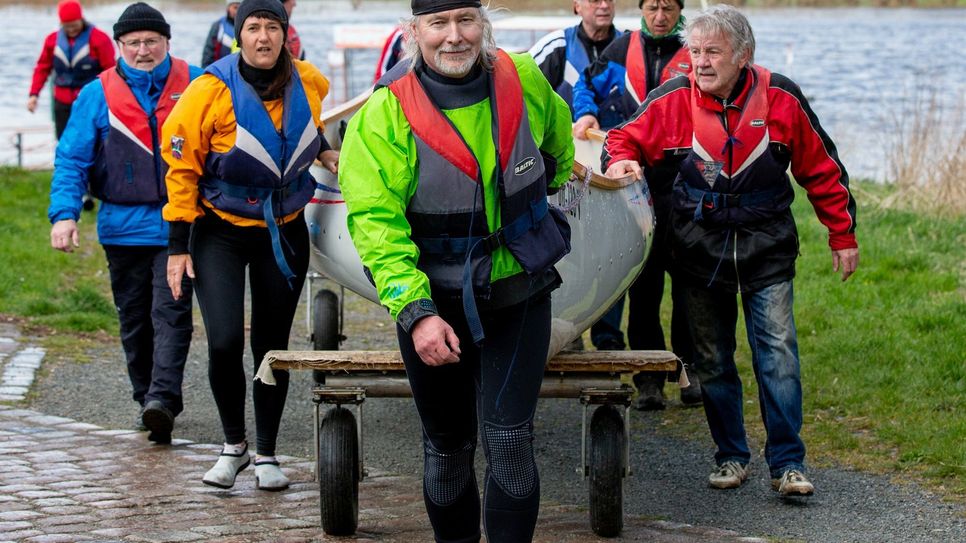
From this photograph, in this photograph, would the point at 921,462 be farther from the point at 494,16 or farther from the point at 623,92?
the point at 494,16

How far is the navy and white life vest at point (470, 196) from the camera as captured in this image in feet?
13.3

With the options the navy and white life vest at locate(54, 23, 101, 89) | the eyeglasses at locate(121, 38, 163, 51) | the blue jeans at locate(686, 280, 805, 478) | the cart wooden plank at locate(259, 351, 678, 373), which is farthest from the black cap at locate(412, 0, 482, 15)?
the navy and white life vest at locate(54, 23, 101, 89)

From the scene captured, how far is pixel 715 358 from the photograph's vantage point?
19.3 ft

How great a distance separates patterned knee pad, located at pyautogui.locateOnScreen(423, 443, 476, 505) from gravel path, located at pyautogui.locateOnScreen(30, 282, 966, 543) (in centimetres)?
134

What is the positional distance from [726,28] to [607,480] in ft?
5.53

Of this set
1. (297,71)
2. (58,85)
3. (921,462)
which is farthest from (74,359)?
(58,85)

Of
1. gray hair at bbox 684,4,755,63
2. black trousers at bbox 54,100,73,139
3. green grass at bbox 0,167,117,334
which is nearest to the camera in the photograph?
gray hair at bbox 684,4,755,63

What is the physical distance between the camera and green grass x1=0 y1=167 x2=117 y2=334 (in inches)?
362

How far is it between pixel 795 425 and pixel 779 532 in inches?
20.8

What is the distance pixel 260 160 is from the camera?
5.56 meters

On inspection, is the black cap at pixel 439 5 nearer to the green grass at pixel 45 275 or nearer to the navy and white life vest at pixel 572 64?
the navy and white life vest at pixel 572 64

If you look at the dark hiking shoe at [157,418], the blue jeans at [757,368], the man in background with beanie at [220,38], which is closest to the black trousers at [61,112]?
the man in background with beanie at [220,38]

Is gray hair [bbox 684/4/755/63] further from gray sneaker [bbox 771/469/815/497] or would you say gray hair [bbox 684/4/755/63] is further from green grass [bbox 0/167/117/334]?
green grass [bbox 0/167/117/334]

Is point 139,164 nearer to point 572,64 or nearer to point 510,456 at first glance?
point 572,64
